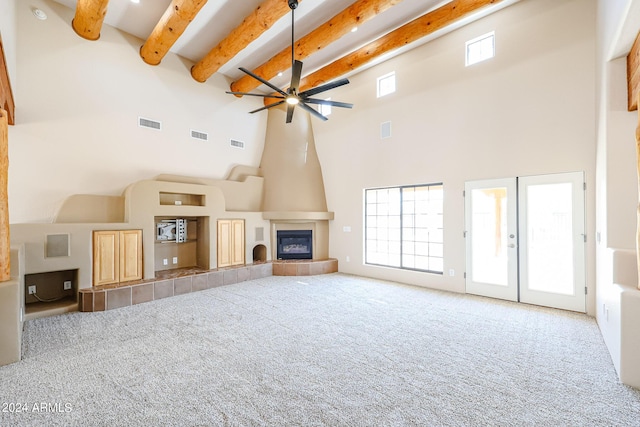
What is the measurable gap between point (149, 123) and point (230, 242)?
310cm

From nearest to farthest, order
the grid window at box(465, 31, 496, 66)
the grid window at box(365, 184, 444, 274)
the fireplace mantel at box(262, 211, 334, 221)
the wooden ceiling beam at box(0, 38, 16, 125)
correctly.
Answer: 1. the wooden ceiling beam at box(0, 38, 16, 125)
2. the grid window at box(465, 31, 496, 66)
3. the grid window at box(365, 184, 444, 274)
4. the fireplace mantel at box(262, 211, 334, 221)

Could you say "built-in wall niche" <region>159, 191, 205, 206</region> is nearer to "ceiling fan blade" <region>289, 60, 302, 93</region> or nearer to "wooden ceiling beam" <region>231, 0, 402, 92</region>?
"wooden ceiling beam" <region>231, 0, 402, 92</region>

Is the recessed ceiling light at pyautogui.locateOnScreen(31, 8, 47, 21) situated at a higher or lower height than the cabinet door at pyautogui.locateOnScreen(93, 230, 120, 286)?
higher

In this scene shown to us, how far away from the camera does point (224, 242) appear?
6672 millimetres

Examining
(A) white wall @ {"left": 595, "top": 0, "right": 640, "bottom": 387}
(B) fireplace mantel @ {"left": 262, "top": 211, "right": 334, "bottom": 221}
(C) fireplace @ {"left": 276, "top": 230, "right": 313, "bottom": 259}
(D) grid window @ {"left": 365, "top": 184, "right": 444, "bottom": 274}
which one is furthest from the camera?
(C) fireplace @ {"left": 276, "top": 230, "right": 313, "bottom": 259}

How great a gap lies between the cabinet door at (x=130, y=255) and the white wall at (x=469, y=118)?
446 cm

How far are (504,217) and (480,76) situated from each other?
8.28 feet

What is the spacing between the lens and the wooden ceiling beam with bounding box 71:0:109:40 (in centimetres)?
446

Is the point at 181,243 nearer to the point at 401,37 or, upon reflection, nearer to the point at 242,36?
the point at 242,36

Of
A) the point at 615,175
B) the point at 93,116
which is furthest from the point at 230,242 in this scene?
the point at 615,175

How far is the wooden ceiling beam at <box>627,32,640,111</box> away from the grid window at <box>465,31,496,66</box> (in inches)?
85.7

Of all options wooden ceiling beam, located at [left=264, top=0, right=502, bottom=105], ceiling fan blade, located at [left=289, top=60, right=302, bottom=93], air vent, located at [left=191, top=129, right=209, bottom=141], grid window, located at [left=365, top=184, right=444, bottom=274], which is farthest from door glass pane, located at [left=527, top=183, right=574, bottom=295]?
air vent, located at [left=191, top=129, right=209, bottom=141]

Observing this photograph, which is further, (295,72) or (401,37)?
(401,37)

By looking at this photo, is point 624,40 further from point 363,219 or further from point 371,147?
point 363,219
